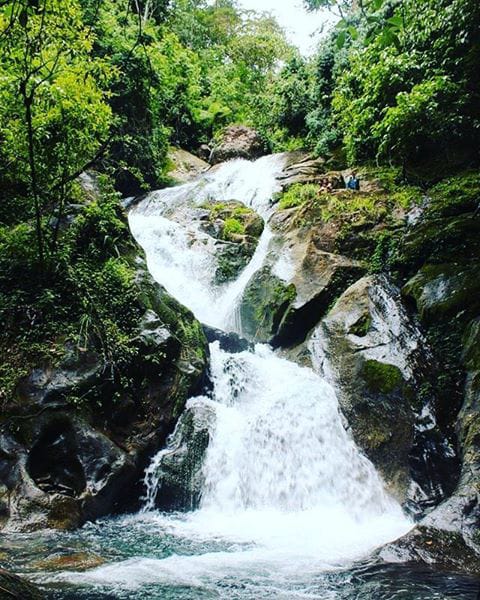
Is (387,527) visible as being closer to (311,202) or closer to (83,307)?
(83,307)

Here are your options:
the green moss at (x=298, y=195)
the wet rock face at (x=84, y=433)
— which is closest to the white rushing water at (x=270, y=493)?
the wet rock face at (x=84, y=433)

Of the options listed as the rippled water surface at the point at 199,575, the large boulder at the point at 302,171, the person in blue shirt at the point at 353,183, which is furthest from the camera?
the large boulder at the point at 302,171

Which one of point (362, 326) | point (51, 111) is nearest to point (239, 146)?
point (362, 326)

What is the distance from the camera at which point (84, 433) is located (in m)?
6.29

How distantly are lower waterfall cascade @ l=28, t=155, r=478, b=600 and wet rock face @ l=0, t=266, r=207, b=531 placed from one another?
347mm

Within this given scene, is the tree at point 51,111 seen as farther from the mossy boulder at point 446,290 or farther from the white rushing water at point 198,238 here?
the mossy boulder at point 446,290

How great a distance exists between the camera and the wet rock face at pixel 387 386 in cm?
685

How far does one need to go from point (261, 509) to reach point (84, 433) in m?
2.92

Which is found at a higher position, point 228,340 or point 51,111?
point 51,111

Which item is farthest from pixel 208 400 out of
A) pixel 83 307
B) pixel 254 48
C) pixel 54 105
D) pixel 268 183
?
pixel 254 48

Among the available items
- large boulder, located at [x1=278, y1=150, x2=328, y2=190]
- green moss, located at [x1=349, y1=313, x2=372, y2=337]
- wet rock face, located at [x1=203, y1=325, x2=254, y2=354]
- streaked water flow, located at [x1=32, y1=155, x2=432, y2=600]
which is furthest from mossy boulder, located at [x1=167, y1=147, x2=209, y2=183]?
green moss, located at [x1=349, y1=313, x2=372, y2=337]

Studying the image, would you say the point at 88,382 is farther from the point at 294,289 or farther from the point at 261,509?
the point at 294,289

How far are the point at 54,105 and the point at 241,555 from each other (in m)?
6.66

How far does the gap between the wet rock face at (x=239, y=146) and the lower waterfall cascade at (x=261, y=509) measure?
11226 mm
